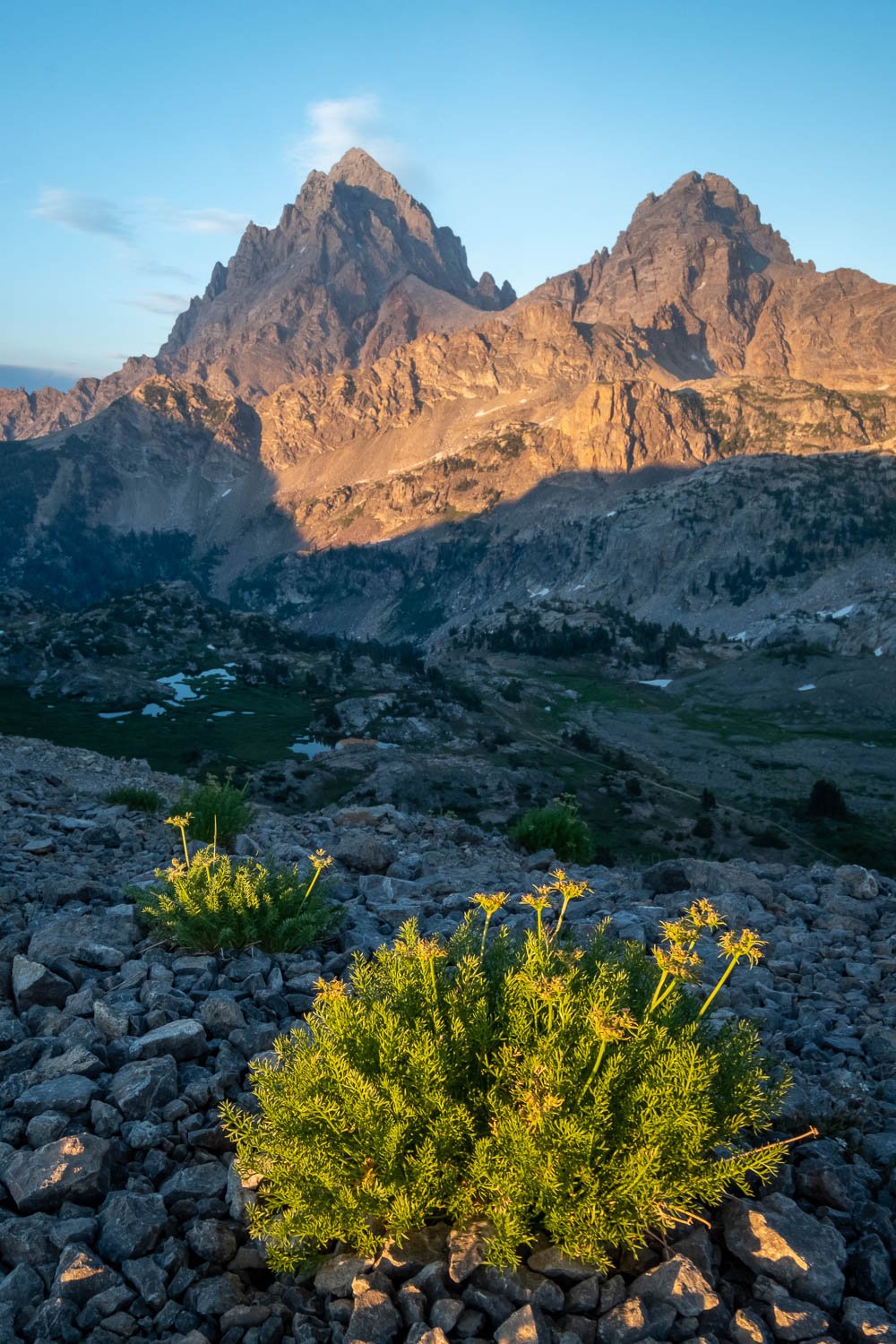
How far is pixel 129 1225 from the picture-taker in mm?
5215

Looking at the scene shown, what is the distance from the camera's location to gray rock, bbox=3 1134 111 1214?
543 centimetres

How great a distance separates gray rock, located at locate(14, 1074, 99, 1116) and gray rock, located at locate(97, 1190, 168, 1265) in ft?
3.10

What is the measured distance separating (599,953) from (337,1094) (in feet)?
7.09

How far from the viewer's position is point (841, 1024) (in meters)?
8.06

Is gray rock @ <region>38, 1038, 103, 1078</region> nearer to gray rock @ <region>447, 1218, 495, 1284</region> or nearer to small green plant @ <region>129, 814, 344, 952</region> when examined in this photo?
small green plant @ <region>129, 814, 344, 952</region>

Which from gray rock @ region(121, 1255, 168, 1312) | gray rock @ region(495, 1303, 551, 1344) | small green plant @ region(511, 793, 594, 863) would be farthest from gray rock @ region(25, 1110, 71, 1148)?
small green plant @ region(511, 793, 594, 863)

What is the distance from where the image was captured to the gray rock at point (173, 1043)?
681 centimetres

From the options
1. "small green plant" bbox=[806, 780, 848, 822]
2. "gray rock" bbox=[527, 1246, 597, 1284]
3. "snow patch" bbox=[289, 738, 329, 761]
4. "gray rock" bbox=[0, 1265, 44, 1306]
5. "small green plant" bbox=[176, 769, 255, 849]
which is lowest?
"snow patch" bbox=[289, 738, 329, 761]

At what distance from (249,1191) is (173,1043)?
178 centimetres

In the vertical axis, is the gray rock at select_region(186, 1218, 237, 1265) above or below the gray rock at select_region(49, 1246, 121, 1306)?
above

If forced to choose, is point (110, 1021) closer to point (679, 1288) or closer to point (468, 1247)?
point (468, 1247)

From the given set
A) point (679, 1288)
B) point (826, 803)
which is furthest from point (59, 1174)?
point (826, 803)

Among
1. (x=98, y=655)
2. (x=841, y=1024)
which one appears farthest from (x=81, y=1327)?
(x=98, y=655)

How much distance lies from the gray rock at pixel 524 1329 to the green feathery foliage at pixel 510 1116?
0.23 m
